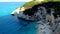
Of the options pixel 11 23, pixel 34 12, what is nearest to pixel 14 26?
pixel 11 23

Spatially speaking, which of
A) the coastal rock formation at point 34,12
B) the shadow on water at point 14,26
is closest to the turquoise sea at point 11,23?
the shadow on water at point 14,26

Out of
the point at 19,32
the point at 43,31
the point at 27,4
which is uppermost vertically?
the point at 27,4

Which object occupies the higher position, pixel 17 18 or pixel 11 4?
pixel 11 4

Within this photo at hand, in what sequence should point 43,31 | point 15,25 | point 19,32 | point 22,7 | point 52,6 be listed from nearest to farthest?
point 43,31 → point 52,6 → point 19,32 → point 15,25 → point 22,7

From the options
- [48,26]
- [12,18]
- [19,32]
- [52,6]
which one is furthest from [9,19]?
[48,26]

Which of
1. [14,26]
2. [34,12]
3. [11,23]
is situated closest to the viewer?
[14,26]

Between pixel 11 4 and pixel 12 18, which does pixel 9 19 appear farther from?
pixel 11 4

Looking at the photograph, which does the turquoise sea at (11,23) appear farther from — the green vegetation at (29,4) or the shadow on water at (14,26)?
the green vegetation at (29,4)

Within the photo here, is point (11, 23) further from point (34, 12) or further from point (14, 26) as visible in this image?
point (34, 12)
